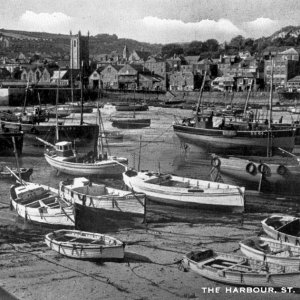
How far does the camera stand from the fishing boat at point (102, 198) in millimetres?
19781

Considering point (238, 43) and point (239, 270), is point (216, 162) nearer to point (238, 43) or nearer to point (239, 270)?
point (239, 270)

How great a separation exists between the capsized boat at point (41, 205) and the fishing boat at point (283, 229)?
6563 millimetres

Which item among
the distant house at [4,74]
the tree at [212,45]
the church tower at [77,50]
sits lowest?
the distant house at [4,74]

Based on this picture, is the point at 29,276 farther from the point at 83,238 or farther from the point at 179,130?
the point at 179,130

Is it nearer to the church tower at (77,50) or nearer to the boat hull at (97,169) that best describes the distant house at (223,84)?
the church tower at (77,50)

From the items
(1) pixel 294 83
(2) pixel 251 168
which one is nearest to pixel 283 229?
(2) pixel 251 168

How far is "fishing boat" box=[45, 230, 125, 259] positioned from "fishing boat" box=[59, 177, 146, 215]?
3.66 metres

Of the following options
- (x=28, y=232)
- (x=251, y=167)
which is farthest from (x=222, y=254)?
(x=251, y=167)

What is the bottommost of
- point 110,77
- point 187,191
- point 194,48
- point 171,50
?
point 187,191

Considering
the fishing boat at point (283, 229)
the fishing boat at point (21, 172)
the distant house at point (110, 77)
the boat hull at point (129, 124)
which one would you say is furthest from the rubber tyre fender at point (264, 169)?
the distant house at point (110, 77)

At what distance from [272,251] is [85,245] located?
Result: 5.33 metres

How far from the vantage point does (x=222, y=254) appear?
47.8ft

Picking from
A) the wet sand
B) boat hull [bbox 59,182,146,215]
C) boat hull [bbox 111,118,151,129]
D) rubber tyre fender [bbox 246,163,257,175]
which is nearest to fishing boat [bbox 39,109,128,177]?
the wet sand

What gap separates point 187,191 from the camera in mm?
21938
